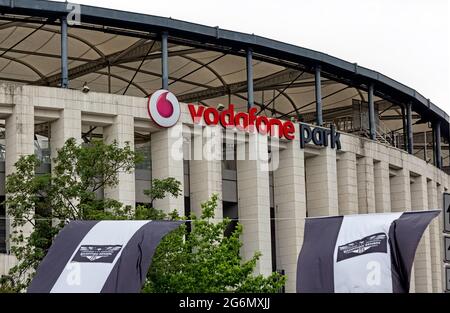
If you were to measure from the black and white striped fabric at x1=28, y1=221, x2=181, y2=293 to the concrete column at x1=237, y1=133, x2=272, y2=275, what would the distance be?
3868 centimetres

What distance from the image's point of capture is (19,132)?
54.6 m

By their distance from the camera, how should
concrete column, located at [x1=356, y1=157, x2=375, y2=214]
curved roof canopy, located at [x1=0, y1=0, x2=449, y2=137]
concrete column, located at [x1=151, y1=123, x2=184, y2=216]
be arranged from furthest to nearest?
concrete column, located at [x1=356, y1=157, x2=375, y2=214] < curved roof canopy, located at [x1=0, y1=0, x2=449, y2=137] < concrete column, located at [x1=151, y1=123, x2=184, y2=216]

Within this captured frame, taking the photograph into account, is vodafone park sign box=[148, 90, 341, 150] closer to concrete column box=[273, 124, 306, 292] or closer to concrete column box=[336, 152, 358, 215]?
concrete column box=[273, 124, 306, 292]

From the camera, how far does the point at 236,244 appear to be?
40938 millimetres

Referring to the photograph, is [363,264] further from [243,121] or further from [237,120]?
[243,121]

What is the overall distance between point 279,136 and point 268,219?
200 inches

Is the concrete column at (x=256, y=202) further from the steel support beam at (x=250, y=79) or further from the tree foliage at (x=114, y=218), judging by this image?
the tree foliage at (x=114, y=218)

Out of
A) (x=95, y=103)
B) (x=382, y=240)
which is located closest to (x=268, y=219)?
(x=95, y=103)

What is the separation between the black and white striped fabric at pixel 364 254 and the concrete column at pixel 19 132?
3341cm

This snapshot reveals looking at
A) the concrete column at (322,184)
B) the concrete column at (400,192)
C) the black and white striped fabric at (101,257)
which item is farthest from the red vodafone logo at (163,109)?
the black and white striped fabric at (101,257)

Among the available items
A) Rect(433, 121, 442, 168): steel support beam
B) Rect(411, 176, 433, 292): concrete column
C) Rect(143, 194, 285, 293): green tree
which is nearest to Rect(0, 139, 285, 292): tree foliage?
Rect(143, 194, 285, 293): green tree

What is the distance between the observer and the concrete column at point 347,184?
70.1 metres

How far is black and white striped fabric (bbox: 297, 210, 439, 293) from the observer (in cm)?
2192
